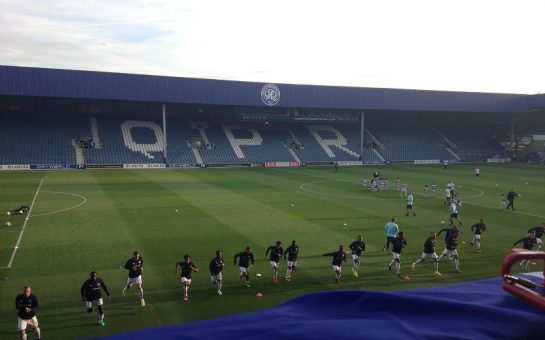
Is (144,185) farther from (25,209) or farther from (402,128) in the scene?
(402,128)

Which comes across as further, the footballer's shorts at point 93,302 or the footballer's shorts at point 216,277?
the footballer's shorts at point 216,277

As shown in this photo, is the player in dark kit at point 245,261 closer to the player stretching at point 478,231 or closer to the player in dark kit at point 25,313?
the player in dark kit at point 25,313

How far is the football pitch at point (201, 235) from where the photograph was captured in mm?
14258

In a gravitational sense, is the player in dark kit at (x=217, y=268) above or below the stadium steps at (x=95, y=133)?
below

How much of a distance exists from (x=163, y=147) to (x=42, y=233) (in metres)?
39.2

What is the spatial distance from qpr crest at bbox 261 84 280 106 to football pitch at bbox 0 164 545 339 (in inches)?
793

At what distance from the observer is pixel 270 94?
2490 inches

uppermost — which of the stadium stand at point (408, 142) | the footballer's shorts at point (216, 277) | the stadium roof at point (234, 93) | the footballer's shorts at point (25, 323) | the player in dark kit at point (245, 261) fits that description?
the stadium roof at point (234, 93)

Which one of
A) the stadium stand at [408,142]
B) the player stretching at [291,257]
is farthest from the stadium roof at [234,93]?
the player stretching at [291,257]

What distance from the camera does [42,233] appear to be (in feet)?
74.6

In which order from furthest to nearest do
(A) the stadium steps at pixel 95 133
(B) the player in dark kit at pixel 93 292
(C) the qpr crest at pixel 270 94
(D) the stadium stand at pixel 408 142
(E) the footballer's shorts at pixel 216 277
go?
1. (D) the stadium stand at pixel 408 142
2. (C) the qpr crest at pixel 270 94
3. (A) the stadium steps at pixel 95 133
4. (E) the footballer's shorts at pixel 216 277
5. (B) the player in dark kit at pixel 93 292

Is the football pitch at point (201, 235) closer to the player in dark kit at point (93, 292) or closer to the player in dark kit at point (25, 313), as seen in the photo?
the player in dark kit at point (93, 292)

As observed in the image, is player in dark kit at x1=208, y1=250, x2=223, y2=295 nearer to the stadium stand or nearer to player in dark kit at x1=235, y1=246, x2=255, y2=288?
player in dark kit at x1=235, y1=246, x2=255, y2=288

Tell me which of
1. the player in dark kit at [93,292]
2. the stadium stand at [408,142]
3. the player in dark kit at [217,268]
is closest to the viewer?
the player in dark kit at [93,292]
